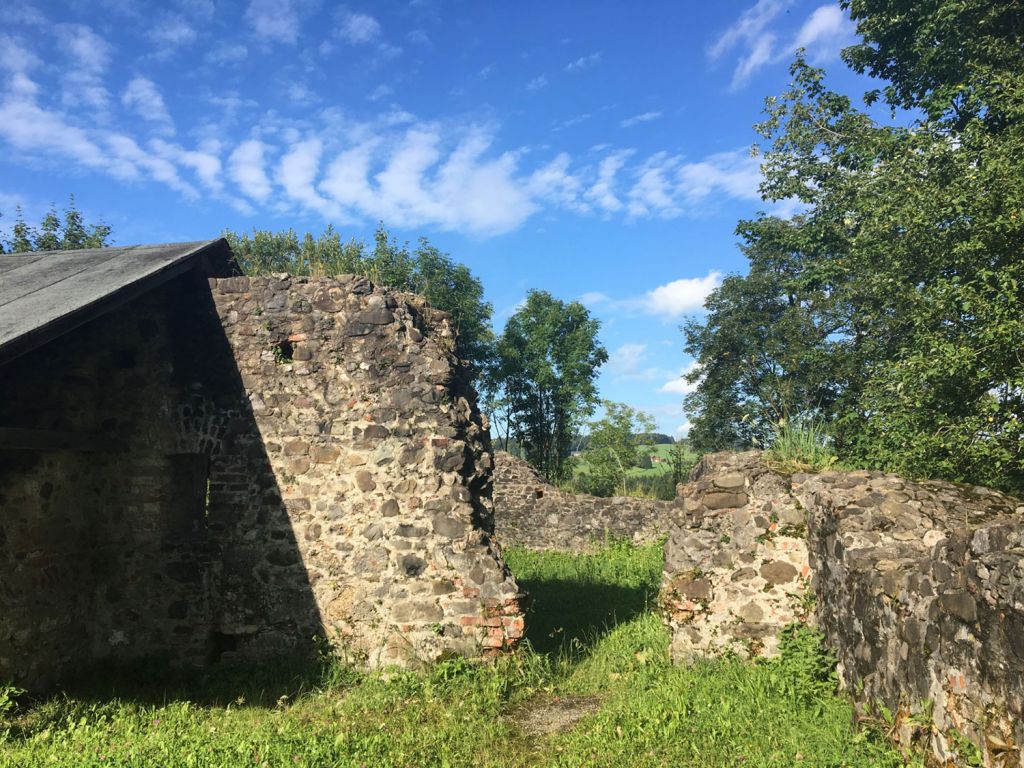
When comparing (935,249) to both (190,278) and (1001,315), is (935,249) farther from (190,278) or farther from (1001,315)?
(190,278)

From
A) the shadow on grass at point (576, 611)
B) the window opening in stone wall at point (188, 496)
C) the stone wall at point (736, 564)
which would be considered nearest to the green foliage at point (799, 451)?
the stone wall at point (736, 564)

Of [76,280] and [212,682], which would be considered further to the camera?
[212,682]

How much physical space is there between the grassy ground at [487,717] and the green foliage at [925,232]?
15.3 ft

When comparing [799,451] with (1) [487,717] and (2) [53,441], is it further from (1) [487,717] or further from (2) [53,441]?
(2) [53,441]

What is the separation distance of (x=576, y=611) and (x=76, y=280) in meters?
7.21

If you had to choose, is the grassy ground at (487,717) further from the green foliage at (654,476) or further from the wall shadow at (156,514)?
the green foliage at (654,476)

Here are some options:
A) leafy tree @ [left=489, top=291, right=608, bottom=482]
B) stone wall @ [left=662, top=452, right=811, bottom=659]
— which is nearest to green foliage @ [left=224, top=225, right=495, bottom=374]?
leafy tree @ [left=489, top=291, right=608, bottom=482]

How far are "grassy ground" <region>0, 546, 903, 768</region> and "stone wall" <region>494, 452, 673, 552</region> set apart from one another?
27.5 ft

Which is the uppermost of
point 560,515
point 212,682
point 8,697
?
point 560,515

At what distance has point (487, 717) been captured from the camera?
5836 millimetres

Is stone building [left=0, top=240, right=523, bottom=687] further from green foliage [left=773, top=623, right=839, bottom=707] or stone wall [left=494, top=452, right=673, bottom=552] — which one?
stone wall [left=494, top=452, right=673, bottom=552]

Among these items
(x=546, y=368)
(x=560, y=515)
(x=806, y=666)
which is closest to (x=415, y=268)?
(x=546, y=368)

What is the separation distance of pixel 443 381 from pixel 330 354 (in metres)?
1.30

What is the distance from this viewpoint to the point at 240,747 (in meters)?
4.83
